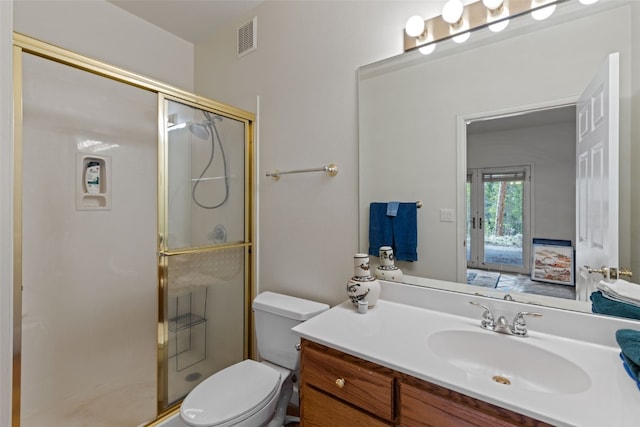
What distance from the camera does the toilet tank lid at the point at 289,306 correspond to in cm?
156

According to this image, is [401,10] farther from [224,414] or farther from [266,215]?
[224,414]

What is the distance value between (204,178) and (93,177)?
715 mm

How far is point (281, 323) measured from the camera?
Answer: 64.4 inches

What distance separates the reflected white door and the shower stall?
1692mm

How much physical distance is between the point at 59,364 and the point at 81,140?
131 centimetres

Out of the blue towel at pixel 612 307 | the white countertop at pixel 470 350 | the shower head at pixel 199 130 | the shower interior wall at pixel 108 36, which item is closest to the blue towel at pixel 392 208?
the white countertop at pixel 470 350

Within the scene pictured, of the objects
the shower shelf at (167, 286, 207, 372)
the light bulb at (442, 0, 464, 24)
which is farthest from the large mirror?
the shower shelf at (167, 286, 207, 372)

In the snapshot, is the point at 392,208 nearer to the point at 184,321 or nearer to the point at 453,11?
the point at 453,11

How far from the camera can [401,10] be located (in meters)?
1.45

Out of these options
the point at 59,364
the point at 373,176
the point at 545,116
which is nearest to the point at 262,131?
the point at 373,176

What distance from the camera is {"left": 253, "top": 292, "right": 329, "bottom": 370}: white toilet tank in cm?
158

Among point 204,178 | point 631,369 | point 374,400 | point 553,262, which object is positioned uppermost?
point 204,178

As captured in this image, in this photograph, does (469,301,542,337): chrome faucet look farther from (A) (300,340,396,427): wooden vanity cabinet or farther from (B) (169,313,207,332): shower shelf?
(B) (169,313,207,332): shower shelf

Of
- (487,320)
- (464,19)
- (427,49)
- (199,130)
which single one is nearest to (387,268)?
(487,320)
